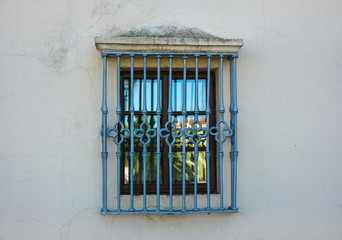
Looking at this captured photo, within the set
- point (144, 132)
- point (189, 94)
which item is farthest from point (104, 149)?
point (189, 94)

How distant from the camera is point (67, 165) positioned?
9.74 ft

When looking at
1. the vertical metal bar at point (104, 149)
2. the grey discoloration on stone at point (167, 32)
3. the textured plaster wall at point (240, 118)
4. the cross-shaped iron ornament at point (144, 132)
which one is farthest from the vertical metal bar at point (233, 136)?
the vertical metal bar at point (104, 149)

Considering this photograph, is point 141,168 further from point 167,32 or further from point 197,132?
point 167,32

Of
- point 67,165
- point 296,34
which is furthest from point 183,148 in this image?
point 296,34

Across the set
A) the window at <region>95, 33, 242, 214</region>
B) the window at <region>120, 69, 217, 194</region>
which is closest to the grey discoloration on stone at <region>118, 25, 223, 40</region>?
the window at <region>95, 33, 242, 214</region>

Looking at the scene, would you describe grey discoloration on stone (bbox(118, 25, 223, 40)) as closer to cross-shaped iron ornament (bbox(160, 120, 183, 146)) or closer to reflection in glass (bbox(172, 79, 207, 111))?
reflection in glass (bbox(172, 79, 207, 111))

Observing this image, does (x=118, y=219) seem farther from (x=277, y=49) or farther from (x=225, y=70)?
(x=277, y=49)

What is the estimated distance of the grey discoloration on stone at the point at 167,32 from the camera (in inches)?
120

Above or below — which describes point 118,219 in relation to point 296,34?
below

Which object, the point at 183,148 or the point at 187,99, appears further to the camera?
the point at 187,99

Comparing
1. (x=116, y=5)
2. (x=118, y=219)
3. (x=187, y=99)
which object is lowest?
(x=118, y=219)

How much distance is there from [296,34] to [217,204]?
161 centimetres

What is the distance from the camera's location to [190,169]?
3148 mm

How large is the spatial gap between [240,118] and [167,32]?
958mm
